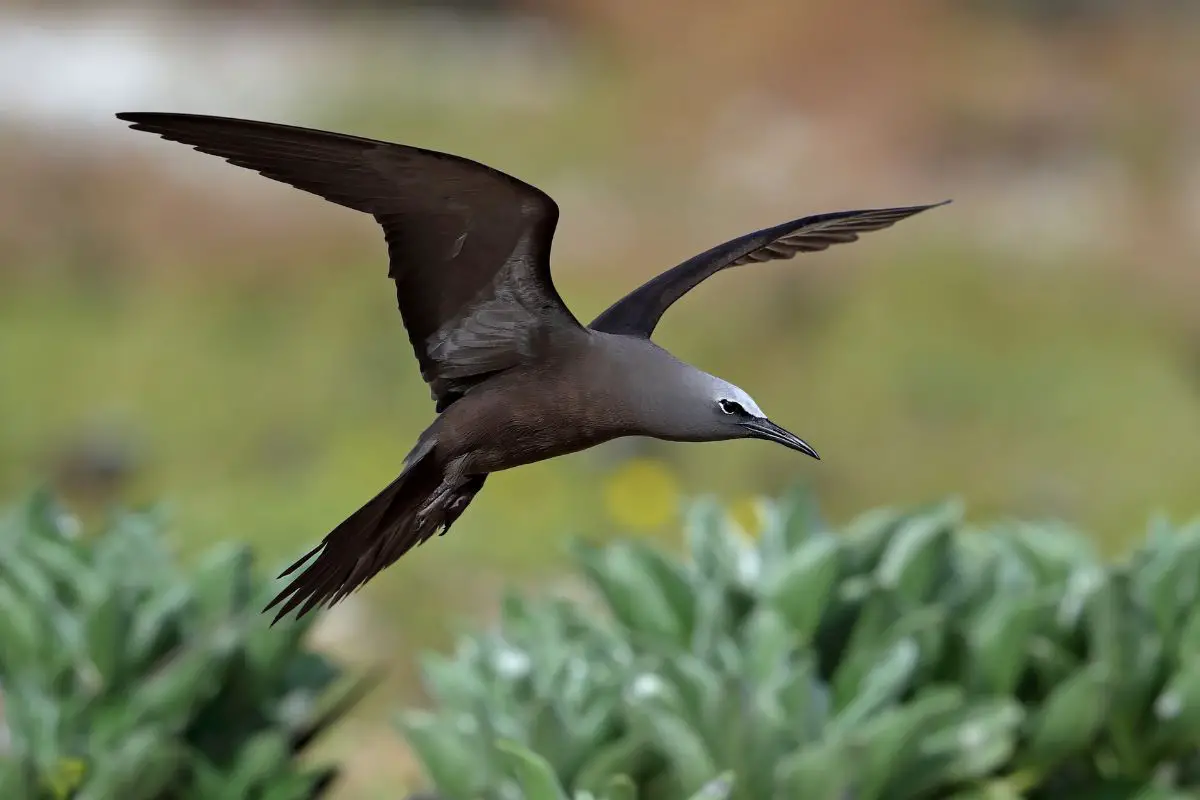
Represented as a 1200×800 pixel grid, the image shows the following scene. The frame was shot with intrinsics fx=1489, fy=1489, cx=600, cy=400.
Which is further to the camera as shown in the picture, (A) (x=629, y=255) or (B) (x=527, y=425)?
(A) (x=629, y=255)

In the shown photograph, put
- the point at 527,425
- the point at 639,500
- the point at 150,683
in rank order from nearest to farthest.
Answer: the point at 527,425, the point at 150,683, the point at 639,500

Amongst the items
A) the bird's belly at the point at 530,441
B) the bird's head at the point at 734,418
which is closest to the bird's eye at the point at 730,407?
the bird's head at the point at 734,418

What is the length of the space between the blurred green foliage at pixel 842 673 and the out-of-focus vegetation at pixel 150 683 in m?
0.27

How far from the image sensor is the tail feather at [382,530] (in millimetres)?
1362

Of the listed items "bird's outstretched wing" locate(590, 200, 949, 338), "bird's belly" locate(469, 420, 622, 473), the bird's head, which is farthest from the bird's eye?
"bird's outstretched wing" locate(590, 200, 949, 338)

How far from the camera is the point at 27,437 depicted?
689cm

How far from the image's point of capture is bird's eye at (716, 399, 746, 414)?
1264 mm

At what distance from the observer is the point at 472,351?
1454 millimetres

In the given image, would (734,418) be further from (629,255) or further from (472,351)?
(629,255)

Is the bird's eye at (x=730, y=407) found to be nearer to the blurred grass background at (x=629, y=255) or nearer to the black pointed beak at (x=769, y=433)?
the black pointed beak at (x=769, y=433)

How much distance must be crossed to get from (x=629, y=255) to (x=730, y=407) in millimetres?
6697

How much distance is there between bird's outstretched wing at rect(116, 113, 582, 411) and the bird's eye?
7.6 inches

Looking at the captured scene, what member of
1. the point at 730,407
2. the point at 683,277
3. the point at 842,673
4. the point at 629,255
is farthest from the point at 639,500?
the point at 730,407

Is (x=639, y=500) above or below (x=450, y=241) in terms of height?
below
